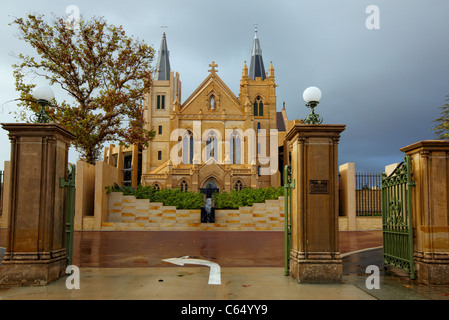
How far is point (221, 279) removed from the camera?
688 centimetres

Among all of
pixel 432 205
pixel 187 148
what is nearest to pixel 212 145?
pixel 187 148

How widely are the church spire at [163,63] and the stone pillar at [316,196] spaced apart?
51197mm

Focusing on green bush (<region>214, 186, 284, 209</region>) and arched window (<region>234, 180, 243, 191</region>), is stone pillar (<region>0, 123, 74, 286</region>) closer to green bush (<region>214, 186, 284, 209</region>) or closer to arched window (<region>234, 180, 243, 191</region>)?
green bush (<region>214, 186, 284, 209</region>)

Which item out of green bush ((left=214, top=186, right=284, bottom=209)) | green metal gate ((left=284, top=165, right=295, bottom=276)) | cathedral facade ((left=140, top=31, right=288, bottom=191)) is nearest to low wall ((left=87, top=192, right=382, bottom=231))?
green bush ((left=214, top=186, right=284, bottom=209))

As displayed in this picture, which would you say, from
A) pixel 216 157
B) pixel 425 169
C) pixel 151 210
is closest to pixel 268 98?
pixel 216 157

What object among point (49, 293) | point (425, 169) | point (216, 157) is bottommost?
point (49, 293)

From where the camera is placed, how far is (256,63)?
59750 mm

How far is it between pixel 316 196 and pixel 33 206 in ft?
16.5

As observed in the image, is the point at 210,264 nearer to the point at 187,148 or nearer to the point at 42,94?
the point at 42,94

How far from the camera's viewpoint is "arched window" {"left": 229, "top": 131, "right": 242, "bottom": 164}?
4562 centimetres

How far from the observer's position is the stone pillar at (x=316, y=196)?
6656 millimetres

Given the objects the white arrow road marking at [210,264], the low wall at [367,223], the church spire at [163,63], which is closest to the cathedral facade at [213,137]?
the church spire at [163,63]
